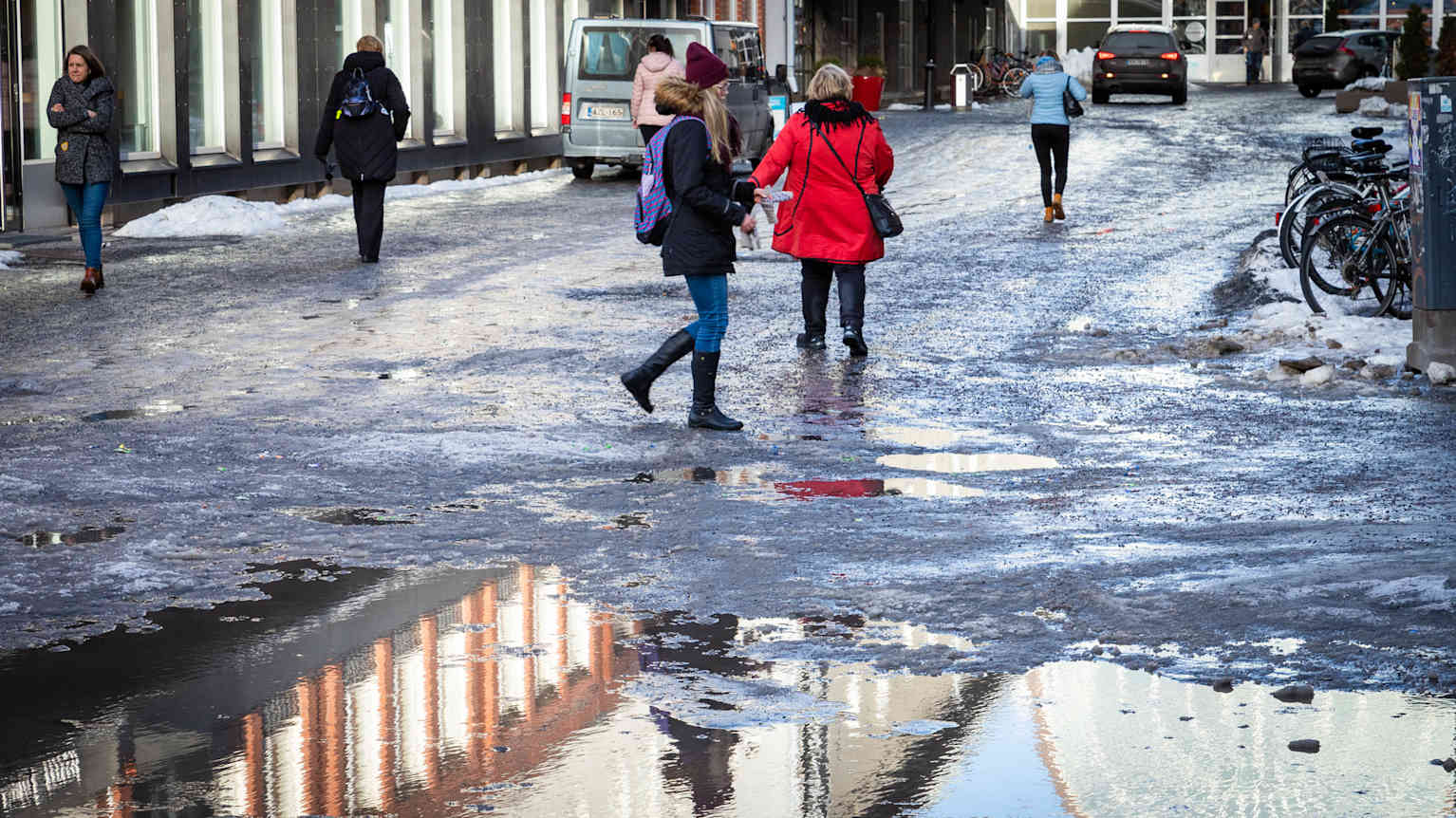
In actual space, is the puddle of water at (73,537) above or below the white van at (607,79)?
below

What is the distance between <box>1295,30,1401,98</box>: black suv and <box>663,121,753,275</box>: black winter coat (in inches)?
1690

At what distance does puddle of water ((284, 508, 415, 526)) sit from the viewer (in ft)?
24.8

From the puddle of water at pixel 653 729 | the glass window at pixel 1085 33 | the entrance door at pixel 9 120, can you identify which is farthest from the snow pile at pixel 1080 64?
the puddle of water at pixel 653 729

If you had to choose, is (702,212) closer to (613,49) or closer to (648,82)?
(648,82)

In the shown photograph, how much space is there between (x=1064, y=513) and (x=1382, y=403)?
3207 millimetres

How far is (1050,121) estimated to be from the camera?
2036 centimetres

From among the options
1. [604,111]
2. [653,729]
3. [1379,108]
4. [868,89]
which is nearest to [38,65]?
[604,111]

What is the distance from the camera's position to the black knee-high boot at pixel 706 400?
9680mm

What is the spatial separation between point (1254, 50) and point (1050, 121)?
157ft

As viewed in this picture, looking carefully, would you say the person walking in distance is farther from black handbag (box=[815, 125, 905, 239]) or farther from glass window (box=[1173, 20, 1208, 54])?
black handbag (box=[815, 125, 905, 239])

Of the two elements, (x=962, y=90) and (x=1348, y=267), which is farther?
(x=962, y=90)

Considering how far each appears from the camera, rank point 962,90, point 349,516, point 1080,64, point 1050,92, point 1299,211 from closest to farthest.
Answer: point 349,516 → point 1299,211 → point 1050,92 → point 962,90 → point 1080,64

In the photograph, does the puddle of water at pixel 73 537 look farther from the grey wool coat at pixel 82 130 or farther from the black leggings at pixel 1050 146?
the black leggings at pixel 1050 146

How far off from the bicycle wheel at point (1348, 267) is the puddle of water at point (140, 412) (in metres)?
6.91
